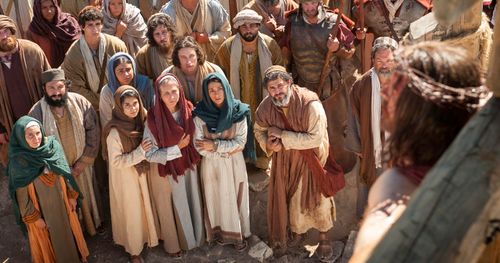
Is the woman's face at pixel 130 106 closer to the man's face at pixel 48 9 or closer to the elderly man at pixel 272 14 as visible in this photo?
the man's face at pixel 48 9

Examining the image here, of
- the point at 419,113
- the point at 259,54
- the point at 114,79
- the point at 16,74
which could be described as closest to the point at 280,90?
the point at 259,54

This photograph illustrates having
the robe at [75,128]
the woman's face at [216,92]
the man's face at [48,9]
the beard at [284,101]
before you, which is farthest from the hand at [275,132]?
the man's face at [48,9]

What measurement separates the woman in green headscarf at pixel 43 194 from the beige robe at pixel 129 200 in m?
0.38

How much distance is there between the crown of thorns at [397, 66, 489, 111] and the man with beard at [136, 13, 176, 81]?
4.99 m

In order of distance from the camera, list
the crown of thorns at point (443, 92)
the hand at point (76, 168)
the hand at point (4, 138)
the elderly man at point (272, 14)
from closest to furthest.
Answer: the crown of thorns at point (443, 92)
the hand at point (76, 168)
the hand at point (4, 138)
the elderly man at point (272, 14)

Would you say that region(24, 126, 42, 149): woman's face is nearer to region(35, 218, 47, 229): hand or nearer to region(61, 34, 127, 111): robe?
region(35, 218, 47, 229): hand

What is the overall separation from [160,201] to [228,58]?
180 cm

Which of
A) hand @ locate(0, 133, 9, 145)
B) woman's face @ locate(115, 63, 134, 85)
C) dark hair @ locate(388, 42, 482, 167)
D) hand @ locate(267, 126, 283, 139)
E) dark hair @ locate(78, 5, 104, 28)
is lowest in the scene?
hand @ locate(0, 133, 9, 145)

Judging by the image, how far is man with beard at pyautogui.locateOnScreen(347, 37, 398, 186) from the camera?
569cm

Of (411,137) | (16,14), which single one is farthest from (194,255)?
(411,137)

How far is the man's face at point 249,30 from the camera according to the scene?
257 inches

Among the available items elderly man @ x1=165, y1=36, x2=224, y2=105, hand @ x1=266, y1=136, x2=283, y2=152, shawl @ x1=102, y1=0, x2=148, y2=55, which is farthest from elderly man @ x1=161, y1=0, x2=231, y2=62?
hand @ x1=266, y1=136, x2=283, y2=152

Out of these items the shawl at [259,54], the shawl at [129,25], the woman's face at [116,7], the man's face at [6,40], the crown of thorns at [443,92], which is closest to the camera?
the crown of thorns at [443,92]

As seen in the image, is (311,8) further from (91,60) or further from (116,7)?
(91,60)
